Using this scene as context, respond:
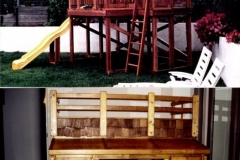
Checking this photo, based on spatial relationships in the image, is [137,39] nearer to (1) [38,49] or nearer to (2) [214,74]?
(2) [214,74]

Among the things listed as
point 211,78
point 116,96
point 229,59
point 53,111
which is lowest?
point 53,111

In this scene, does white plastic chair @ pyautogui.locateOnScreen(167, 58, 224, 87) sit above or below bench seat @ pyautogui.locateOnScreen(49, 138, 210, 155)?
above

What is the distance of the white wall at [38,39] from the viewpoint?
3.28 meters

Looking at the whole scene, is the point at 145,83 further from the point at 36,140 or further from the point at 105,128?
the point at 36,140

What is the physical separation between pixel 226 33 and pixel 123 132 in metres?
1.19

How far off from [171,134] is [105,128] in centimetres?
53

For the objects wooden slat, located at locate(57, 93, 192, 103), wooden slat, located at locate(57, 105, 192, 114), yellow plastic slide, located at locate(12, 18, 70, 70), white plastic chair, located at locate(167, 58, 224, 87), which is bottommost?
wooden slat, located at locate(57, 105, 192, 114)

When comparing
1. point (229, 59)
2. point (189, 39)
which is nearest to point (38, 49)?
point (189, 39)

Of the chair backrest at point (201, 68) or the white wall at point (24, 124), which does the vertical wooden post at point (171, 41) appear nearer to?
the chair backrest at point (201, 68)

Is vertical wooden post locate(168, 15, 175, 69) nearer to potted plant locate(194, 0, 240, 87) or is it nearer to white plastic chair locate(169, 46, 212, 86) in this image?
white plastic chair locate(169, 46, 212, 86)

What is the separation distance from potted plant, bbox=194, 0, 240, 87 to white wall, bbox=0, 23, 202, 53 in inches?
4.1

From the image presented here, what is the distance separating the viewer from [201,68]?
3.39 m

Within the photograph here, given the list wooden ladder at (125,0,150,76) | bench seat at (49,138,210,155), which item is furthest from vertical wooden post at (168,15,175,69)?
bench seat at (49,138,210,155)

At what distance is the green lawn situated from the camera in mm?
3295
